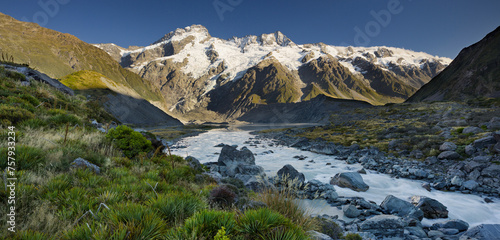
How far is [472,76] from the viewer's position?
319ft

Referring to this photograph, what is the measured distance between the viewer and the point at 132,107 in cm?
11556

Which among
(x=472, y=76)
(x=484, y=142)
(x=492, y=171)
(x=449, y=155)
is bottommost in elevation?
(x=492, y=171)

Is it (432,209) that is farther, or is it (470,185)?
(470,185)

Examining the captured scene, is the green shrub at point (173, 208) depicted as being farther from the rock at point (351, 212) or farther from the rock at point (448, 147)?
the rock at point (448, 147)

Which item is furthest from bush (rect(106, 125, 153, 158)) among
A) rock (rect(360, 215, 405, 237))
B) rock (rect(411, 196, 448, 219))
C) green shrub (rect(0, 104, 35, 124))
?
rock (rect(411, 196, 448, 219))

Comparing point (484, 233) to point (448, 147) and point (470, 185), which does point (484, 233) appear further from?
point (448, 147)

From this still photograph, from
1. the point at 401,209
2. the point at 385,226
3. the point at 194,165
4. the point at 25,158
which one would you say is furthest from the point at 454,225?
the point at 25,158

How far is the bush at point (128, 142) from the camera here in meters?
9.20

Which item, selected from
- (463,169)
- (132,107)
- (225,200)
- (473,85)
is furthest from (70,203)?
(473,85)

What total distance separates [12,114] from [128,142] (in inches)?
156

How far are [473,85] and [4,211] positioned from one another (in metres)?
145

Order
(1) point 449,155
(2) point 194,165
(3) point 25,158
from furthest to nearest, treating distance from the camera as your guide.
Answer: (1) point 449,155 → (2) point 194,165 → (3) point 25,158

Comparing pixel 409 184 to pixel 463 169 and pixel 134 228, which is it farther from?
pixel 134 228

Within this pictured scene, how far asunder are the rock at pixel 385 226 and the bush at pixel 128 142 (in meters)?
9.86
